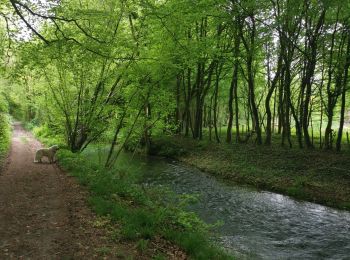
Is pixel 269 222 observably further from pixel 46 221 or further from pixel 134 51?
pixel 134 51

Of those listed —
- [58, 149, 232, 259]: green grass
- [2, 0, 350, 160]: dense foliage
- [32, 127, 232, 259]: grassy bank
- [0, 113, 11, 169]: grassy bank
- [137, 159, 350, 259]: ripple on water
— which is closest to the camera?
[32, 127, 232, 259]: grassy bank

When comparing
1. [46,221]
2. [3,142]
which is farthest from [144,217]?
[3,142]

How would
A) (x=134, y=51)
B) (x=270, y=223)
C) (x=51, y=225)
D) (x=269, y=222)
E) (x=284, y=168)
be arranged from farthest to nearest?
(x=284, y=168)
(x=134, y=51)
(x=269, y=222)
(x=270, y=223)
(x=51, y=225)

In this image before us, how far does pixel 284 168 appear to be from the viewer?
18.2 m

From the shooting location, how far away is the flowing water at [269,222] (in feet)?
31.2

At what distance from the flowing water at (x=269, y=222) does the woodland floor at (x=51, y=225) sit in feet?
13.2

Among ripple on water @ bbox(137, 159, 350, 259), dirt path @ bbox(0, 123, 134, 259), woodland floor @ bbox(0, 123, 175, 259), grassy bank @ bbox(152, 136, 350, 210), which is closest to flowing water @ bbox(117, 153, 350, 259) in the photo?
ripple on water @ bbox(137, 159, 350, 259)

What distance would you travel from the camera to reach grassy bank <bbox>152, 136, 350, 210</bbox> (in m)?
15.0

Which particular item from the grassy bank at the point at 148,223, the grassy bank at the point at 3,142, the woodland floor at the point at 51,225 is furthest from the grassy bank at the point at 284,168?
the grassy bank at the point at 3,142

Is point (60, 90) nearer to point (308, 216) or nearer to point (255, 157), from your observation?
point (255, 157)

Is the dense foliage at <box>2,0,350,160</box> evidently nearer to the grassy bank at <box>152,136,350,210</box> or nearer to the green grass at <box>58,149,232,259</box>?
the grassy bank at <box>152,136,350,210</box>

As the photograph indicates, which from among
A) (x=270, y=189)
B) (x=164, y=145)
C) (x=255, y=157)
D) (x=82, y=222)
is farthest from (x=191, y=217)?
(x=164, y=145)

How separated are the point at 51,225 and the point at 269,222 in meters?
7.67

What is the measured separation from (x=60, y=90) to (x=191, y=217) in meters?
14.1
